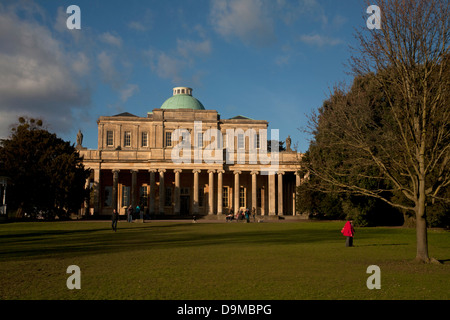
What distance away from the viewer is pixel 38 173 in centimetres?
4622

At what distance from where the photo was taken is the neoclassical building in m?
60.0

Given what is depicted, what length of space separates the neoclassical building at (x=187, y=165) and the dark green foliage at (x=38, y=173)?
8.39 meters

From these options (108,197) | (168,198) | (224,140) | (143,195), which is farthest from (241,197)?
(108,197)

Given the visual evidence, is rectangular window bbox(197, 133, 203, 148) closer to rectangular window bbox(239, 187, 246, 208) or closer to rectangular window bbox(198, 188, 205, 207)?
rectangular window bbox(198, 188, 205, 207)

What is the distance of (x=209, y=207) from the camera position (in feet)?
197

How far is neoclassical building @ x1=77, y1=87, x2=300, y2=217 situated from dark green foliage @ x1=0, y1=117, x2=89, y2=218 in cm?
839

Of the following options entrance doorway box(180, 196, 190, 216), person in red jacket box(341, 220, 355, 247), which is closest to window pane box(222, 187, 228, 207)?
entrance doorway box(180, 196, 190, 216)

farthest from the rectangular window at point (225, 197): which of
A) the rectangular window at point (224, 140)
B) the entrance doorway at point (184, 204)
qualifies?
the rectangular window at point (224, 140)

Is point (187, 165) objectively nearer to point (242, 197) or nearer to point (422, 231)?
point (242, 197)

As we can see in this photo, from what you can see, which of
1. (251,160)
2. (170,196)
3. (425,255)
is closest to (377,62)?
(425,255)

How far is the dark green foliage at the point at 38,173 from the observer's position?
45812 mm

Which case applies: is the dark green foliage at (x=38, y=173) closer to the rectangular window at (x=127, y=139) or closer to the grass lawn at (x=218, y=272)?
the rectangular window at (x=127, y=139)

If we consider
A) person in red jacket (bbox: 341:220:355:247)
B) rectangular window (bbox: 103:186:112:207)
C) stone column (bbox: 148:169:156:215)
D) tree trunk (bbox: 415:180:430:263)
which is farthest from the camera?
rectangular window (bbox: 103:186:112:207)
